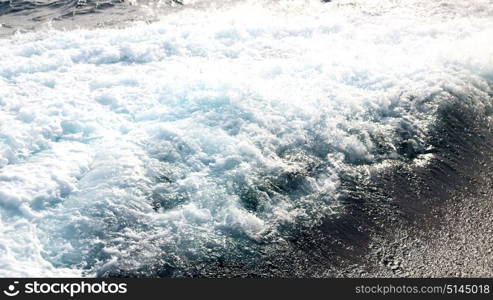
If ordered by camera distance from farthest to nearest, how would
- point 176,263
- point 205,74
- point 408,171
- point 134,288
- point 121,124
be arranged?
1. point 205,74
2. point 121,124
3. point 408,171
4. point 176,263
5. point 134,288

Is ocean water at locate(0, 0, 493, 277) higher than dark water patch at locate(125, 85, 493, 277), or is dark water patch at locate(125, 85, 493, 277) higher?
ocean water at locate(0, 0, 493, 277)

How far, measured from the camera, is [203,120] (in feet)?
26.8

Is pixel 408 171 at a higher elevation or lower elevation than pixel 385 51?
lower

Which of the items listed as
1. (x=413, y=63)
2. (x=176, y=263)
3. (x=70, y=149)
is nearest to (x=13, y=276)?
(x=176, y=263)

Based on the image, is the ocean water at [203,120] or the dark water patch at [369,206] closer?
the dark water patch at [369,206]

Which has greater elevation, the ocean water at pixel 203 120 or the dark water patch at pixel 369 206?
the ocean water at pixel 203 120

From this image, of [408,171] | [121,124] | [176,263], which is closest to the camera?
[176,263]

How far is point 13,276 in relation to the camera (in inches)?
216

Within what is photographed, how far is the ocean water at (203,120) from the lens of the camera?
6.21 meters

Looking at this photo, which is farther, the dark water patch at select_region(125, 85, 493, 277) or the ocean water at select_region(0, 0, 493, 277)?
the ocean water at select_region(0, 0, 493, 277)

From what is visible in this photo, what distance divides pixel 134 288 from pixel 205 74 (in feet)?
16.7

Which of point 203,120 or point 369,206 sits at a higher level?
point 203,120

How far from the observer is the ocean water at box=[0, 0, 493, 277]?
621 centimetres

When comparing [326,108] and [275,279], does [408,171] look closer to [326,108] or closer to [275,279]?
[326,108]
